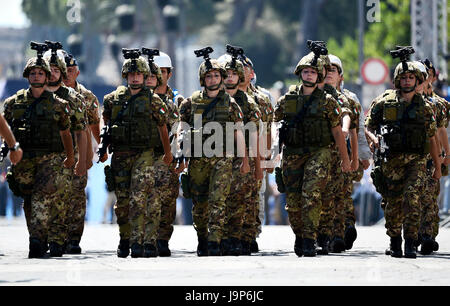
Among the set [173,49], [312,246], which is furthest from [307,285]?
[173,49]

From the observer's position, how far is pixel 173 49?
227 feet

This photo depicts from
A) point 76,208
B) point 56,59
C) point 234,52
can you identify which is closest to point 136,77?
point 56,59

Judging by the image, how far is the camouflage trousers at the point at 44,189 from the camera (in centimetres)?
1455

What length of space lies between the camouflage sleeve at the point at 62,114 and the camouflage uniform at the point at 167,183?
3.12ft

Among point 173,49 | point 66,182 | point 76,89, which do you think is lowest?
point 66,182

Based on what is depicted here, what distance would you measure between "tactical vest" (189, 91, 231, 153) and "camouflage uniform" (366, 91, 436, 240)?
59.8 inches

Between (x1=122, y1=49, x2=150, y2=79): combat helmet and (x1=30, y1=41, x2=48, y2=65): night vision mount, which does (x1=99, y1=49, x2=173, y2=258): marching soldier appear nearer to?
(x1=122, y1=49, x2=150, y2=79): combat helmet

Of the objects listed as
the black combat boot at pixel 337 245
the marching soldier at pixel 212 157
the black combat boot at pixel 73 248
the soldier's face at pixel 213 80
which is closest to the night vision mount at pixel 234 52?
the marching soldier at pixel 212 157

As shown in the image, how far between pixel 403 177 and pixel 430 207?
159 centimetres

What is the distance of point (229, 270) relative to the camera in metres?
12.7

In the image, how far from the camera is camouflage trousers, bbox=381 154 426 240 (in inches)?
582

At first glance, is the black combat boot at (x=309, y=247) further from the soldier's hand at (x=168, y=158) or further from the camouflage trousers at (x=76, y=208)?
the camouflage trousers at (x=76, y=208)

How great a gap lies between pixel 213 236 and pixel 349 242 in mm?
2615
